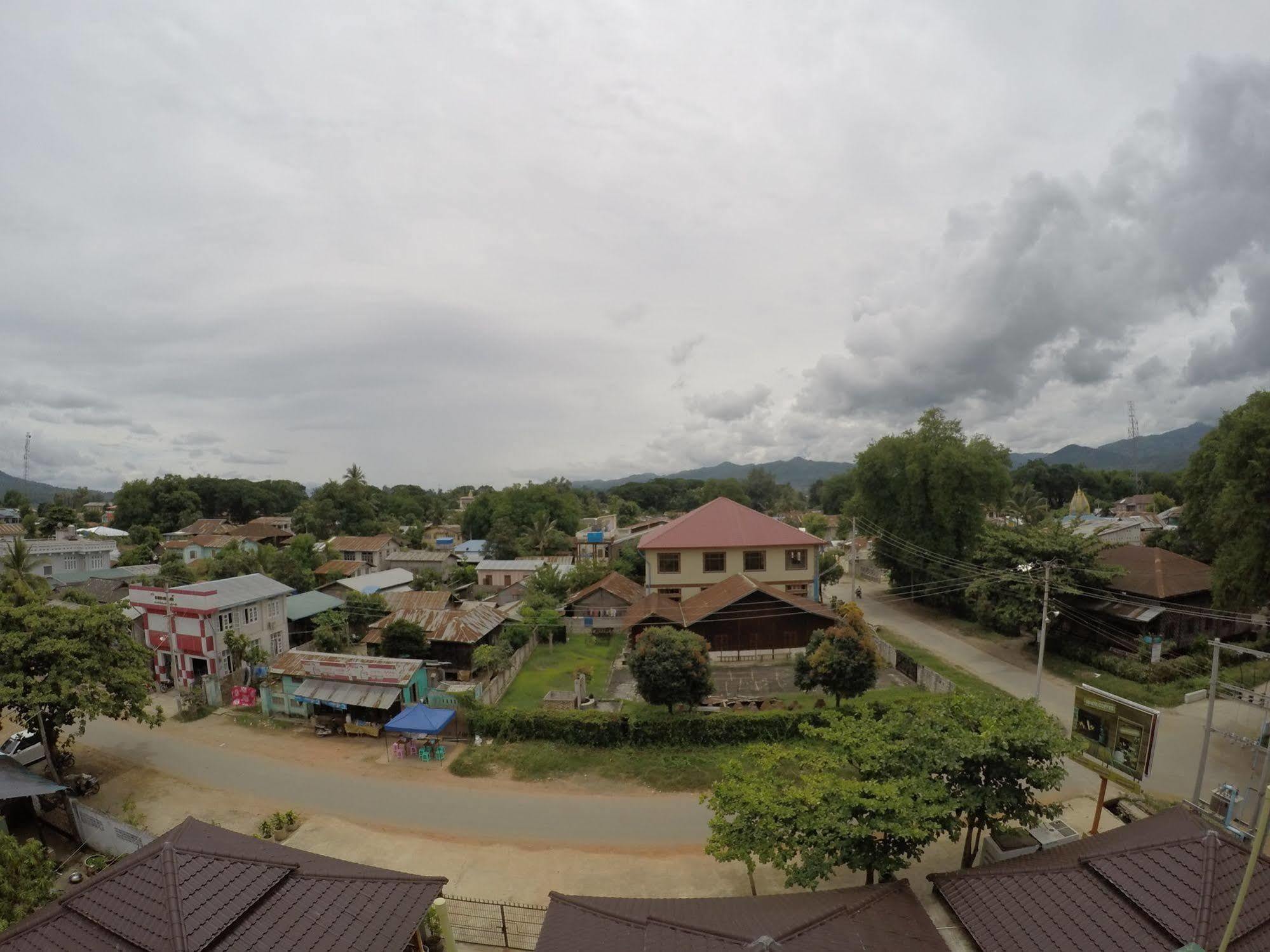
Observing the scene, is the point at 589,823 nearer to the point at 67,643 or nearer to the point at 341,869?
the point at 341,869

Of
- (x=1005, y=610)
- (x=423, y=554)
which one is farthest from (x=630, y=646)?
(x=423, y=554)

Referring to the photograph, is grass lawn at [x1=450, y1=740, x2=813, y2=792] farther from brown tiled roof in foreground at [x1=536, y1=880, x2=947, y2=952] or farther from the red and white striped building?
the red and white striped building

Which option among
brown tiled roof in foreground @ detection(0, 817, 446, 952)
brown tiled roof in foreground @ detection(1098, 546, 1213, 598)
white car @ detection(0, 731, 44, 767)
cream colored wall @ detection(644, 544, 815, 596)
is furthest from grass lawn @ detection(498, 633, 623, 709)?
brown tiled roof in foreground @ detection(1098, 546, 1213, 598)

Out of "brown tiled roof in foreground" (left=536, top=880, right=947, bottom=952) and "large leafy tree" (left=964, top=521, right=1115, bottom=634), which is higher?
"large leafy tree" (left=964, top=521, right=1115, bottom=634)

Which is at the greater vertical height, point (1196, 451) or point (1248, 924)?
point (1196, 451)

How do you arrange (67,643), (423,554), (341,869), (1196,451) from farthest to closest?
(423,554) < (1196,451) < (67,643) < (341,869)

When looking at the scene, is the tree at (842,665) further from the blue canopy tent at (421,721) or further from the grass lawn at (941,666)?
the blue canopy tent at (421,721)
